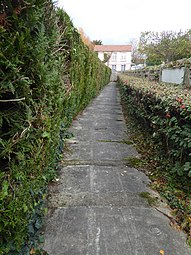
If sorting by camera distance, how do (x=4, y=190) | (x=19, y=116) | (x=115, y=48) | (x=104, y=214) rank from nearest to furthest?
(x=4, y=190) → (x=19, y=116) → (x=104, y=214) → (x=115, y=48)

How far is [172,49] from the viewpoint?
55.7ft

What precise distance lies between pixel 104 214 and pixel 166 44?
19246mm

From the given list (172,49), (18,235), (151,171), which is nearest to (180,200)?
(151,171)

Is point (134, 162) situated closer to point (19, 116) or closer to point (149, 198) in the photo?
point (149, 198)

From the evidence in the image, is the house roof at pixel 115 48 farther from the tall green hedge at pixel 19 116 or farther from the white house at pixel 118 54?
the tall green hedge at pixel 19 116

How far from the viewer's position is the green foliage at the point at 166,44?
15848 mm

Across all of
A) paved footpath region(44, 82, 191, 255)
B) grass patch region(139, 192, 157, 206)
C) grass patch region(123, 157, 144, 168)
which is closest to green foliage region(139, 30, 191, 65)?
grass patch region(123, 157, 144, 168)

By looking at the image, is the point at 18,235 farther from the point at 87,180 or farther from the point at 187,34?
the point at 187,34

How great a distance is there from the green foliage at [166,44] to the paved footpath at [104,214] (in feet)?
47.0

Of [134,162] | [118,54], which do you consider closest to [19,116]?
[134,162]

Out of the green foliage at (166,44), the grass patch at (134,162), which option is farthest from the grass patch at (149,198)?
the green foliage at (166,44)

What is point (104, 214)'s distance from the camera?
87.7 inches

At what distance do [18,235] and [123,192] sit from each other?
5.25 ft

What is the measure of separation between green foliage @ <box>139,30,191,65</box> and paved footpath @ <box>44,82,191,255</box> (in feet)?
47.0
